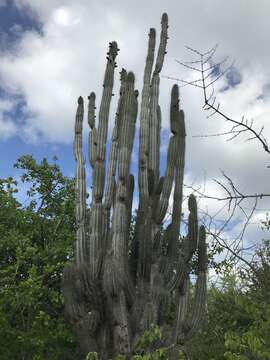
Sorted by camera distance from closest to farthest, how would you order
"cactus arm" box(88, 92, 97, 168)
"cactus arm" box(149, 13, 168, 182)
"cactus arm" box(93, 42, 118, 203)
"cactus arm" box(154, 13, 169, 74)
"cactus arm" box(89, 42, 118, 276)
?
"cactus arm" box(89, 42, 118, 276) → "cactus arm" box(93, 42, 118, 203) → "cactus arm" box(149, 13, 168, 182) → "cactus arm" box(88, 92, 97, 168) → "cactus arm" box(154, 13, 169, 74)

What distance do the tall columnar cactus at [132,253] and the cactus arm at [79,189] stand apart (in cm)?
4

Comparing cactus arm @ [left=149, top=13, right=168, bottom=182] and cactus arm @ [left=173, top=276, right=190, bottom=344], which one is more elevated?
cactus arm @ [left=149, top=13, right=168, bottom=182]

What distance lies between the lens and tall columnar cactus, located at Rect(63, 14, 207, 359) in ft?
31.8

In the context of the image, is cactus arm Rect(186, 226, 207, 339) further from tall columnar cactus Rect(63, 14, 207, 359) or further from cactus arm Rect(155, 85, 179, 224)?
cactus arm Rect(155, 85, 179, 224)

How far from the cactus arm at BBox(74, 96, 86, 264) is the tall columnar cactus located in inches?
1.6

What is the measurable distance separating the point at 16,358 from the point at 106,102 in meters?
6.16

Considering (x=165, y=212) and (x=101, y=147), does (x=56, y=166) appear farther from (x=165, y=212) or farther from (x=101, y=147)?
(x=165, y=212)

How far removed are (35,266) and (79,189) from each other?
6.31 feet

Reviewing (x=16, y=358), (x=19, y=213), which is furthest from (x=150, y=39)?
(x=16, y=358)

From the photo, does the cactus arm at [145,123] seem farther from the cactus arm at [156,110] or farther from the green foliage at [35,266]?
the green foliage at [35,266]

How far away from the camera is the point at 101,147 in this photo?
36.7ft

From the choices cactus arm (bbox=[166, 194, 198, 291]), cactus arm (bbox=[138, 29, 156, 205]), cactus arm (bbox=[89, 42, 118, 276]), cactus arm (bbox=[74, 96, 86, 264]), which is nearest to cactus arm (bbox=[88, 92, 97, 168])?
cactus arm (bbox=[89, 42, 118, 276])

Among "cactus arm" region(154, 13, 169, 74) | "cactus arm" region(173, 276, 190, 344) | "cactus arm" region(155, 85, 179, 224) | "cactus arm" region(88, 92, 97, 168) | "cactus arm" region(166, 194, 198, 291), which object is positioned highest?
"cactus arm" region(154, 13, 169, 74)

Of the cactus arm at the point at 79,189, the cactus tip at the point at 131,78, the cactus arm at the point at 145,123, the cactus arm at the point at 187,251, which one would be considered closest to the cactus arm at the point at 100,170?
the cactus arm at the point at 79,189
